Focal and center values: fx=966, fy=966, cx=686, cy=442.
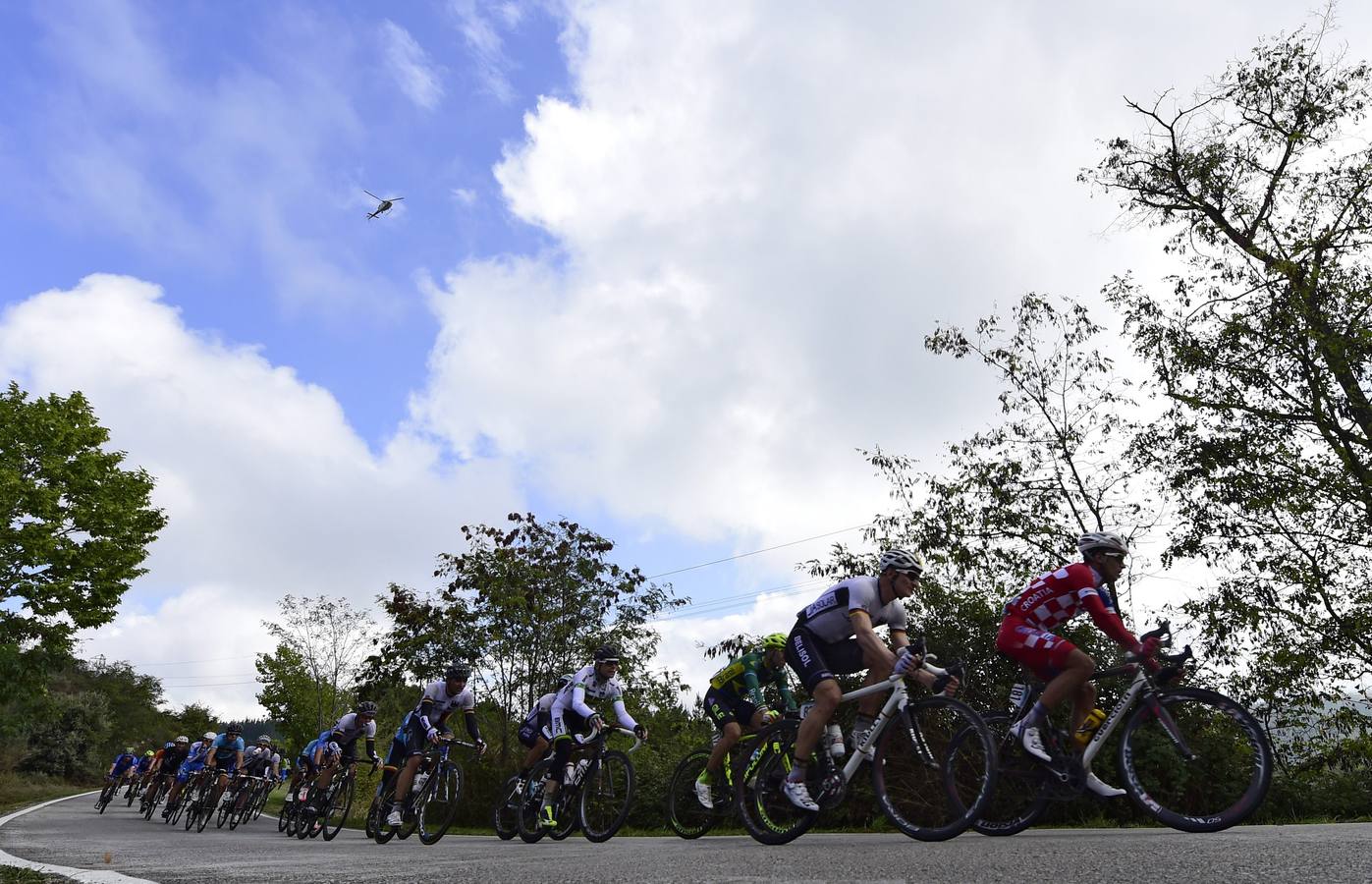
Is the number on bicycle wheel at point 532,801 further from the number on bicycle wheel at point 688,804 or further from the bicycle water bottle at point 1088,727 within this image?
the bicycle water bottle at point 1088,727

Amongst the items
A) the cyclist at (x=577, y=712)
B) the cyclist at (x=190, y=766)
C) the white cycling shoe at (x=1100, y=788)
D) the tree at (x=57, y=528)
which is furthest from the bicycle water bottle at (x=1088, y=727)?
the tree at (x=57, y=528)

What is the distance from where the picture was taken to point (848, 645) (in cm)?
659

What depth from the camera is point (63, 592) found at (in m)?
26.4

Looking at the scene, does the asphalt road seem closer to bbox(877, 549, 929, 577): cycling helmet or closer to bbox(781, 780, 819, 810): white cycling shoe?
bbox(781, 780, 819, 810): white cycling shoe

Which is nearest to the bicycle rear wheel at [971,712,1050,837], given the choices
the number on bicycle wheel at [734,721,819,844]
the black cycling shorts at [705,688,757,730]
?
the number on bicycle wheel at [734,721,819,844]

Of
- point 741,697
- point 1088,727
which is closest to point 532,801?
point 741,697

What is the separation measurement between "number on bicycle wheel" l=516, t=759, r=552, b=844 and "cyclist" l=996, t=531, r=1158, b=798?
6078mm

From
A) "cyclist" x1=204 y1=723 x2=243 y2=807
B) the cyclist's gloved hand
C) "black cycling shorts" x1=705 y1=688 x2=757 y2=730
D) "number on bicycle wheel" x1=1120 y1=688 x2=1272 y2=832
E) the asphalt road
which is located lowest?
the asphalt road

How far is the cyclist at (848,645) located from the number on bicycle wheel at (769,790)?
224mm

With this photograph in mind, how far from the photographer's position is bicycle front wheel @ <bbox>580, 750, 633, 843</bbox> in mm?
9891

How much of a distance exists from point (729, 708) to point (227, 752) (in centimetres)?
1382

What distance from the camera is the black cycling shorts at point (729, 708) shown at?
8.93 meters

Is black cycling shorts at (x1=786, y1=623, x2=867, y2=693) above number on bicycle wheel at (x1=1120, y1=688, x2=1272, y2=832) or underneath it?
above

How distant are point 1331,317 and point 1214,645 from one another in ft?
20.1
